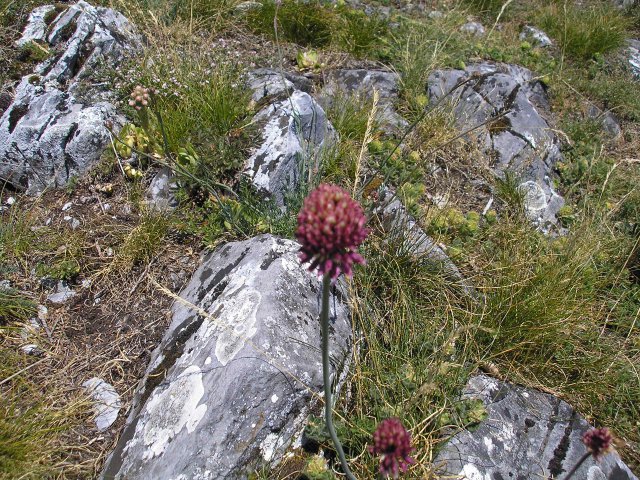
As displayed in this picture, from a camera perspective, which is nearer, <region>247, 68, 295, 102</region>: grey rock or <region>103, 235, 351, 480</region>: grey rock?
<region>103, 235, 351, 480</region>: grey rock

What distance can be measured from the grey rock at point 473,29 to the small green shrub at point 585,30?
99 centimetres

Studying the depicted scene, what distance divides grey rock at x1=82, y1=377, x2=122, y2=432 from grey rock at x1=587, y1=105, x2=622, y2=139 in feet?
18.5

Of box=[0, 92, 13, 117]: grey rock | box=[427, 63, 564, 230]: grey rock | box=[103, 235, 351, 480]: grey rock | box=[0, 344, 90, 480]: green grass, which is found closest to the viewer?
box=[103, 235, 351, 480]: grey rock

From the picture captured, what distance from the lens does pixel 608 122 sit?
559 cm

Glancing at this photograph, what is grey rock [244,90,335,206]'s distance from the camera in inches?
142

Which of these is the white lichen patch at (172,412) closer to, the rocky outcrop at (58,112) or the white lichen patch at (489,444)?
the white lichen patch at (489,444)

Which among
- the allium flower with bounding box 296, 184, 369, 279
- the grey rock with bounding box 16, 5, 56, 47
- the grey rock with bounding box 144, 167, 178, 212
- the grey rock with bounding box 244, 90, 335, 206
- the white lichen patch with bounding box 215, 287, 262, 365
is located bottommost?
the grey rock with bounding box 144, 167, 178, 212

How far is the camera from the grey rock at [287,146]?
3607 mm

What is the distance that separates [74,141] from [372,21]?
363 centimetres

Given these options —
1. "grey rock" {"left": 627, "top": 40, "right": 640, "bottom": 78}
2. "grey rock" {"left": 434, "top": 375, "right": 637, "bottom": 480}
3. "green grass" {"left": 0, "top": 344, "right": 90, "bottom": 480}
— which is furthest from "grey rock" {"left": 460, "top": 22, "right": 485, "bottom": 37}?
"green grass" {"left": 0, "top": 344, "right": 90, "bottom": 480}

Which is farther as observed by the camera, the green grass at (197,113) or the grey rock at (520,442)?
the green grass at (197,113)

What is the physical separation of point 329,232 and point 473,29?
245 inches

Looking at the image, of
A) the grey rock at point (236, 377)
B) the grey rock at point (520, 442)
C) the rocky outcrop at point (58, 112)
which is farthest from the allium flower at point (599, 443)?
the rocky outcrop at point (58, 112)

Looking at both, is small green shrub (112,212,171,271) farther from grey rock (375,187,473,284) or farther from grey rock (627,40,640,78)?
grey rock (627,40,640,78)
